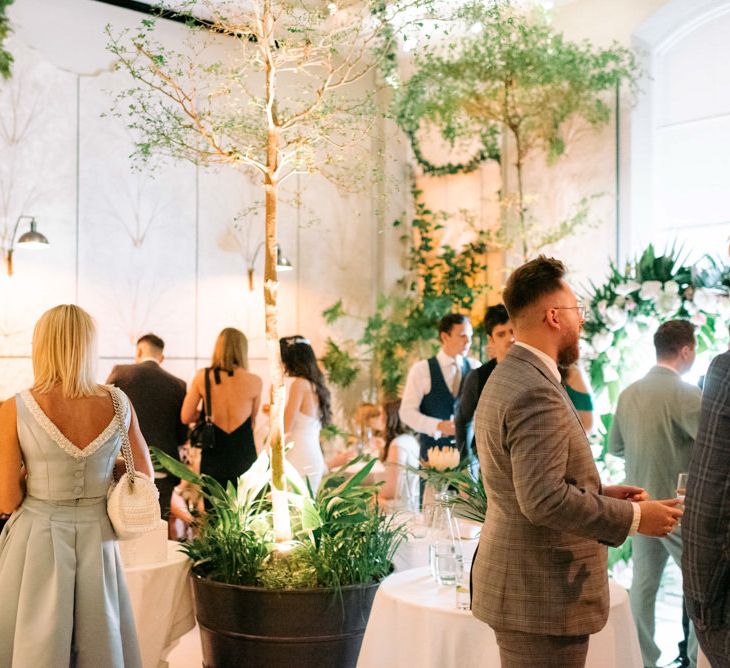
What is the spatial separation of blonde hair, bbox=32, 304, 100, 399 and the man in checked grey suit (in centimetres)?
143

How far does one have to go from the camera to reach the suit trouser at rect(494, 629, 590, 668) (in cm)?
228

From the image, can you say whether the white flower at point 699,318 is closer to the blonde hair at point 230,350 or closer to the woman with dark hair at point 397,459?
the woman with dark hair at point 397,459

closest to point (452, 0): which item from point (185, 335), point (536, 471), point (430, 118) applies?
point (536, 471)

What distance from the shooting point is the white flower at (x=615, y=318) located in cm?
596

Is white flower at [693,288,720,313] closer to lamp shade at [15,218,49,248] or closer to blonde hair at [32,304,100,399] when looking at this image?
blonde hair at [32,304,100,399]

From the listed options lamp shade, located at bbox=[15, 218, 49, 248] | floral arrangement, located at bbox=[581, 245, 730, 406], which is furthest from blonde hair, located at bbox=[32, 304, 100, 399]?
lamp shade, located at bbox=[15, 218, 49, 248]

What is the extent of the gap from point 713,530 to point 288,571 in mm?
2441

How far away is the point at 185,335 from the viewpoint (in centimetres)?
818

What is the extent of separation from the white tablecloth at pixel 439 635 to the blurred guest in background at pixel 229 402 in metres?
2.50

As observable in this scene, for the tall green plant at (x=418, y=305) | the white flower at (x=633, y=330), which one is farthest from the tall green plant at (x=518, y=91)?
the white flower at (x=633, y=330)

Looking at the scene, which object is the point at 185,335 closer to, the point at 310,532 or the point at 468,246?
the point at 468,246

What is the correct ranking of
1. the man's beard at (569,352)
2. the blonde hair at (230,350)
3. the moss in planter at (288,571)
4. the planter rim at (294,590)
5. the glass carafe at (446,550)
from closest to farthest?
1. the man's beard at (569,352)
2. the glass carafe at (446,550)
3. the planter rim at (294,590)
4. the moss in planter at (288,571)
5. the blonde hair at (230,350)

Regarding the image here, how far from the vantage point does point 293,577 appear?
12.4 ft

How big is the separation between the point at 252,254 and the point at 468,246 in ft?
6.40
